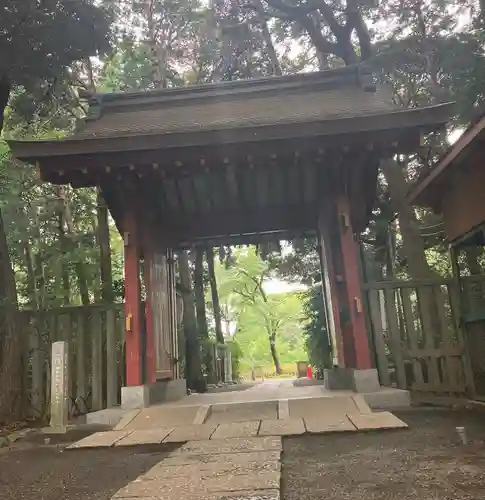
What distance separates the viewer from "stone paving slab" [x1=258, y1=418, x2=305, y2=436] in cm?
455

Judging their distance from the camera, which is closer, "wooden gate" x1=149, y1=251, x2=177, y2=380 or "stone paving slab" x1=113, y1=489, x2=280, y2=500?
"stone paving slab" x1=113, y1=489, x2=280, y2=500

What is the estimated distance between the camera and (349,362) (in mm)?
6812

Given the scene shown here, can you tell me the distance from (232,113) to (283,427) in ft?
16.2

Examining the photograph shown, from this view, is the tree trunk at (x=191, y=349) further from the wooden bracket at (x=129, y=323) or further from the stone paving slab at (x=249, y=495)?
the stone paving slab at (x=249, y=495)

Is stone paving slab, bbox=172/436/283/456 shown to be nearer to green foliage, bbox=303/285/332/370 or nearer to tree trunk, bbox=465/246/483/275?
green foliage, bbox=303/285/332/370

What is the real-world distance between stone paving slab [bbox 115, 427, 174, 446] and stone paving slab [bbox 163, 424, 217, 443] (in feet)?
0.23

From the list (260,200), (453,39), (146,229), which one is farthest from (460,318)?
(453,39)

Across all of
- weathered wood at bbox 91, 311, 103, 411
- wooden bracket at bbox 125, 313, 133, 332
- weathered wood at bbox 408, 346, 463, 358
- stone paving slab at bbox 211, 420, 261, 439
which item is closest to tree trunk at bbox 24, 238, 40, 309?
weathered wood at bbox 91, 311, 103, 411

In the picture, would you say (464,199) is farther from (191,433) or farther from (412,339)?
(191,433)

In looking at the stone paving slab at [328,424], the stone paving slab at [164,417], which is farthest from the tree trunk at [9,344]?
the stone paving slab at [328,424]

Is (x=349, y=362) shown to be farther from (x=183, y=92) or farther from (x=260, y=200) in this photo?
(x=183, y=92)

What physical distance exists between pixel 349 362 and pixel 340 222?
6.49ft

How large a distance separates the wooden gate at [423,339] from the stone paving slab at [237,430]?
305 cm

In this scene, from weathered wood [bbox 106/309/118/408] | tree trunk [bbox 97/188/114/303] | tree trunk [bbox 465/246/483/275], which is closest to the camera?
weathered wood [bbox 106/309/118/408]
